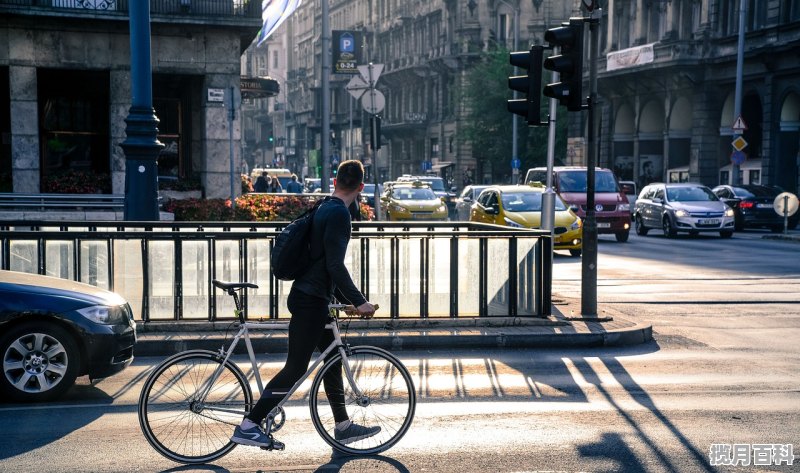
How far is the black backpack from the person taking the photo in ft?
20.9

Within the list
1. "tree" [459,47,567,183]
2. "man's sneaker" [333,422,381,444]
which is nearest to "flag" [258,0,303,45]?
"man's sneaker" [333,422,381,444]

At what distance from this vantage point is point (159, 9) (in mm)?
25016

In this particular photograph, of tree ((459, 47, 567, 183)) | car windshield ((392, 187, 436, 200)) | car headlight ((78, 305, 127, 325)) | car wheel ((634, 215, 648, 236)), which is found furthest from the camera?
tree ((459, 47, 567, 183))

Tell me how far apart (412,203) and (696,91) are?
70.4 ft

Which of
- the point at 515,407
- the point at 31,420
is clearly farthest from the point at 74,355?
the point at 515,407

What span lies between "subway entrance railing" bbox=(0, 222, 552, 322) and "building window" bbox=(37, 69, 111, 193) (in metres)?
14.7

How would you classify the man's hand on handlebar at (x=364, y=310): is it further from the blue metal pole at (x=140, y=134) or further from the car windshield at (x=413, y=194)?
the car windshield at (x=413, y=194)

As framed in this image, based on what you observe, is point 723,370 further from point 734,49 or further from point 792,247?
point 734,49

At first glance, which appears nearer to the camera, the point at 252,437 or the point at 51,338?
the point at 252,437

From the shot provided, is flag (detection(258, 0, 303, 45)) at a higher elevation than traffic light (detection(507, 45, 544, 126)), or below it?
higher

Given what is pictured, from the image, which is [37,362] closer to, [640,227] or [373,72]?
[373,72]

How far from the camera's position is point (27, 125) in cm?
2466

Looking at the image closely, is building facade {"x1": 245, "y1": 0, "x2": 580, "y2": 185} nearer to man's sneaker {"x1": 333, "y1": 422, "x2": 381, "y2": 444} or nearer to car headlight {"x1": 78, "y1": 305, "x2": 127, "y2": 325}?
car headlight {"x1": 78, "y1": 305, "x2": 127, "y2": 325}

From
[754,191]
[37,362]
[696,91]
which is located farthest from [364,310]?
[696,91]
